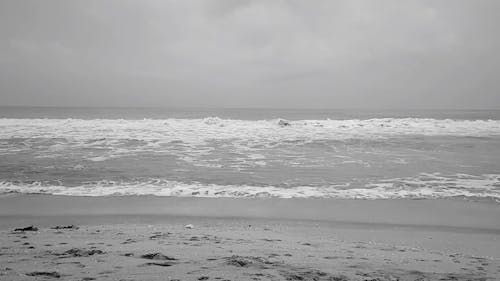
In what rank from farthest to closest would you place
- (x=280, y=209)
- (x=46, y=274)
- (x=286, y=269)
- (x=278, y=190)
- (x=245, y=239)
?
1. (x=278, y=190)
2. (x=280, y=209)
3. (x=245, y=239)
4. (x=286, y=269)
5. (x=46, y=274)

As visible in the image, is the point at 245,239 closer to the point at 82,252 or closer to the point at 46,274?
the point at 82,252

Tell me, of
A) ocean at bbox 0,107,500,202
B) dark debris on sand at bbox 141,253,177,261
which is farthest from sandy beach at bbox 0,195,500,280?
ocean at bbox 0,107,500,202

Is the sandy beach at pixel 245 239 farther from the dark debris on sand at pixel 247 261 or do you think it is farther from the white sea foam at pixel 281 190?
the white sea foam at pixel 281 190

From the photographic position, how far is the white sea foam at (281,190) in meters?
8.93

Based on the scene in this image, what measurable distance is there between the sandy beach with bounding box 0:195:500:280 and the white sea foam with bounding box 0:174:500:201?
0.50m

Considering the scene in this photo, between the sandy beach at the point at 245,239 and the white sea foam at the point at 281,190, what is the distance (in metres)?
0.50

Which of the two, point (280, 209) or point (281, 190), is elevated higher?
point (281, 190)

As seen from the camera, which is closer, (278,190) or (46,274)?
(46,274)

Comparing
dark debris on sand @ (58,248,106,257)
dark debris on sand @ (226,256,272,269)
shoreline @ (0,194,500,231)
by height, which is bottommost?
shoreline @ (0,194,500,231)

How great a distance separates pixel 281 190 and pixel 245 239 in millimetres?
3857

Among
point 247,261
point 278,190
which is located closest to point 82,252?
point 247,261

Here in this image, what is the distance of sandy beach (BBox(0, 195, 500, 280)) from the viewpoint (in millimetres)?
4059

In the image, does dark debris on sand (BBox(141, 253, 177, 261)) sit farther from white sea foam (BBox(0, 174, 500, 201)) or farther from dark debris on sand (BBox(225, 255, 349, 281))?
white sea foam (BBox(0, 174, 500, 201))

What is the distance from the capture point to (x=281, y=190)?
9.36 m
